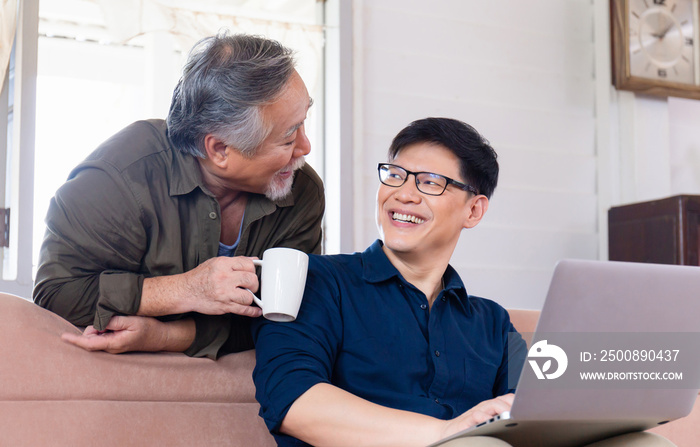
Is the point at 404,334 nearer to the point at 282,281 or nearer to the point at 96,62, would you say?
the point at 282,281

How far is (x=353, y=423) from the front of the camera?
1188mm

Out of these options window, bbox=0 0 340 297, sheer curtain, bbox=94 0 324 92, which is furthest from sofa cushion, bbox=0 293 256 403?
sheer curtain, bbox=94 0 324 92

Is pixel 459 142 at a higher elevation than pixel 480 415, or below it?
higher

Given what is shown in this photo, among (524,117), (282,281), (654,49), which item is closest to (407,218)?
(282,281)

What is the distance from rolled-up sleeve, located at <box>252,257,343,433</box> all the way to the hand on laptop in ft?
0.74

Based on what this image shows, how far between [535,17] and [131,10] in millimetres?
1883

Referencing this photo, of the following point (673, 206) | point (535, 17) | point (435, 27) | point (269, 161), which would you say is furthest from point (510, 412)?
point (535, 17)

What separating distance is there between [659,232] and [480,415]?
2352mm

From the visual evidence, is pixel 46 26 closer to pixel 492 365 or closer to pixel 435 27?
pixel 435 27

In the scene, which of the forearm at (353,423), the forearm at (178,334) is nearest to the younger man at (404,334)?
the forearm at (353,423)

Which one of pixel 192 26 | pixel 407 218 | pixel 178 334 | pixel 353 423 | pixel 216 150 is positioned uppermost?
pixel 192 26

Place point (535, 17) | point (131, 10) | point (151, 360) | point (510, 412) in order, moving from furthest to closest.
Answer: point (535, 17), point (131, 10), point (151, 360), point (510, 412)

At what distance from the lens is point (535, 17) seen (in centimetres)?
371

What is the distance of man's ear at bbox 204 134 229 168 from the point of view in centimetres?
157
